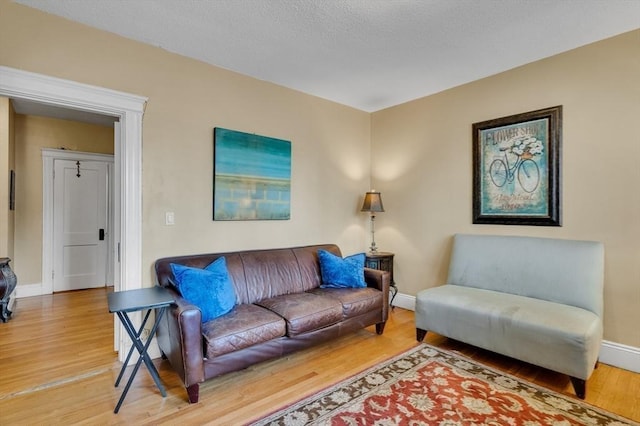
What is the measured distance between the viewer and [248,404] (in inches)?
83.4

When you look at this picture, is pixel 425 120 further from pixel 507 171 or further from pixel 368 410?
pixel 368 410

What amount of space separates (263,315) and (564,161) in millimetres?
2954

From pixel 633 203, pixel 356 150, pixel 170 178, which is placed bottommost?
pixel 633 203

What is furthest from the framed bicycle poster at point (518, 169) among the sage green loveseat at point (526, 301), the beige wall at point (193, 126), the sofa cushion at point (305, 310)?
the sofa cushion at point (305, 310)

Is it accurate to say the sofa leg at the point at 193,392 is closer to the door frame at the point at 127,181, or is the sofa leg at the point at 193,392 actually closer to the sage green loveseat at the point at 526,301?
the door frame at the point at 127,181

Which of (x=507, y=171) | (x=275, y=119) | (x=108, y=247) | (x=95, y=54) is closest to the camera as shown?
(x=95, y=54)

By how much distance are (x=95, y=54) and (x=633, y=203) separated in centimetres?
443

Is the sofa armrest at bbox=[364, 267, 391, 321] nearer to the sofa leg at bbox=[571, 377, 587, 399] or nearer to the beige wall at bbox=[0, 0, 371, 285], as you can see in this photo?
the beige wall at bbox=[0, 0, 371, 285]

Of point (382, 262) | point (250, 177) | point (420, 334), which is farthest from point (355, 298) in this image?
point (250, 177)

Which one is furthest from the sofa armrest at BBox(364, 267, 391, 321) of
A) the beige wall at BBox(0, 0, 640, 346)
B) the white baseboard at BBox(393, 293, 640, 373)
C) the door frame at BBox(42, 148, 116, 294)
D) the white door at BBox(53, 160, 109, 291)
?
the white door at BBox(53, 160, 109, 291)

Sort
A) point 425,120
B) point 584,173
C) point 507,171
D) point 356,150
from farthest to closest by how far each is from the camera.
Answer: point 356,150 < point 425,120 < point 507,171 < point 584,173

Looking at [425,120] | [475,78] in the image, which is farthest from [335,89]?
[475,78]

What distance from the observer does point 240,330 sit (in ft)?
7.52

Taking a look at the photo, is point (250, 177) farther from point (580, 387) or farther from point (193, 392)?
point (580, 387)
